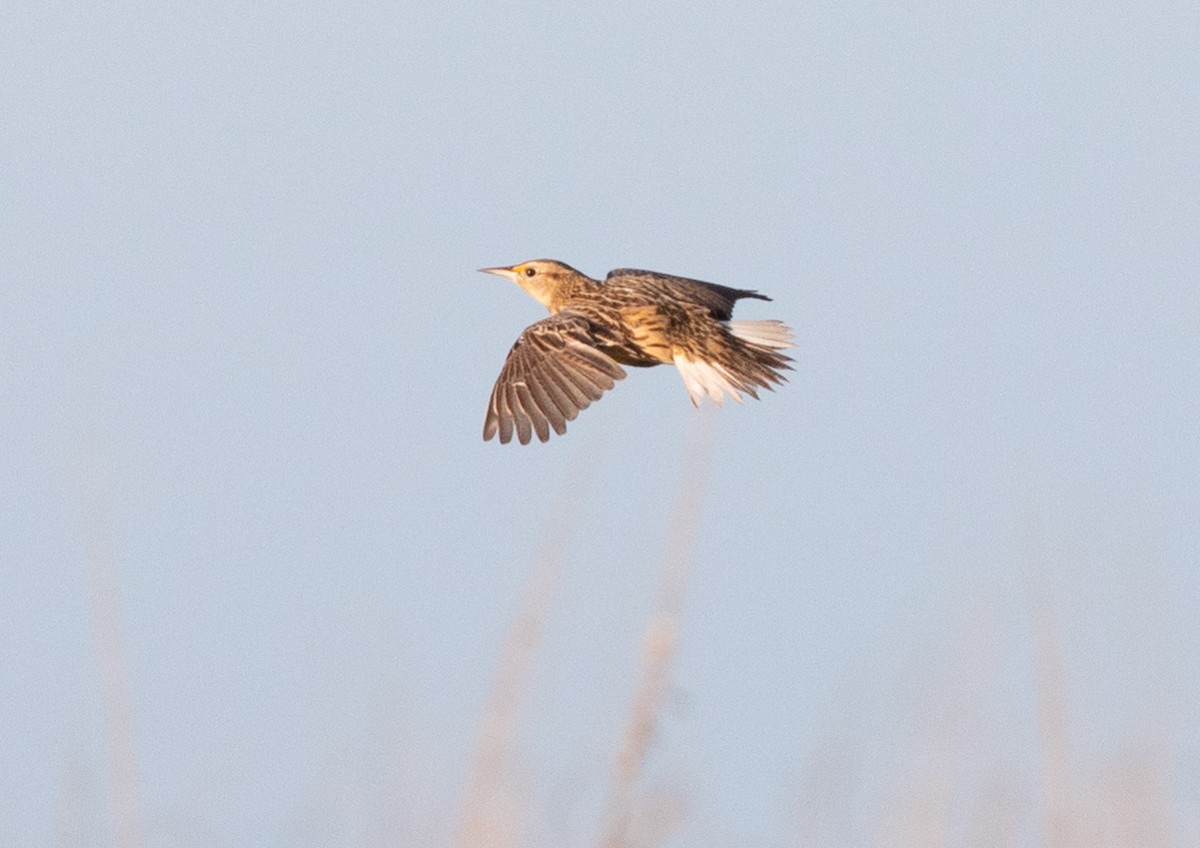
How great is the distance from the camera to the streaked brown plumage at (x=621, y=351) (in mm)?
5380

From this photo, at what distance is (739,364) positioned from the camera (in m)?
5.83

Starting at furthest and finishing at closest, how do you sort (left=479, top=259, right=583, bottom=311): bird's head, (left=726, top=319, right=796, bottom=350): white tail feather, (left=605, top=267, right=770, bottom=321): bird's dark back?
(left=479, top=259, right=583, bottom=311): bird's head
(left=605, top=267, right=770, bottom=321): bird's dark back
(left=726, top=319, right=796, bottom=350): white tail feather

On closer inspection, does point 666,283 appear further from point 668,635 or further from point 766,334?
point 668,635

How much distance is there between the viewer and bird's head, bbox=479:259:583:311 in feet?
24.5

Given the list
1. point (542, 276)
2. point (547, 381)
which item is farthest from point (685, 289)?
point (547, 381)

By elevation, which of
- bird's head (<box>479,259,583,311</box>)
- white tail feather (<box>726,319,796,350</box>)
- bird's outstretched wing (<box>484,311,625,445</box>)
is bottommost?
bird's outstretched wing (<box>484,311,625,445</box>)

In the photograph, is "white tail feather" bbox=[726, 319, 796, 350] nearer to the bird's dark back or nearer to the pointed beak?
the bird's dark back

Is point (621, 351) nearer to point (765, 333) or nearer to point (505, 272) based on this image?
point (765, 333)

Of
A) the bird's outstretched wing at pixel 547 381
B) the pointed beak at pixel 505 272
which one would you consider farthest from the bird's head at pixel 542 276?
the bird's outstretched wing at pixel 547 381

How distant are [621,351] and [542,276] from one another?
1.71 meters

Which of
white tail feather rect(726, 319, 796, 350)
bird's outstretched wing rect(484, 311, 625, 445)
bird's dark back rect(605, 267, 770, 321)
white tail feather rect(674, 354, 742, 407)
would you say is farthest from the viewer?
bird's dark back rect(605, 267, 770, 321)

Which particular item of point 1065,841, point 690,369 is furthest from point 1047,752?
point 690,369

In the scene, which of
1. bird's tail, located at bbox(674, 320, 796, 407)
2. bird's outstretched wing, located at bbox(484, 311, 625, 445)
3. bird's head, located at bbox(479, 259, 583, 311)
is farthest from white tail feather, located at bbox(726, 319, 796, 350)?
bird's head, located at bbox(479, 259, 583, 311)

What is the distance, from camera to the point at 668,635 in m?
1.63
